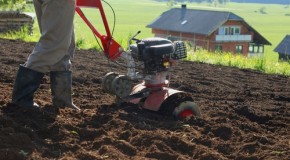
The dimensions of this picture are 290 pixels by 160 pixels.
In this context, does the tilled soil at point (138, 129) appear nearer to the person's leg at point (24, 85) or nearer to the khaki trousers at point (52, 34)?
the person's leg at point (24, 85)

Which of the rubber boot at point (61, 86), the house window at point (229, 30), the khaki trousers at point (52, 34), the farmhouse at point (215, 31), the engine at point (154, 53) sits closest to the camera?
the khaki trousers at point (52, 34)

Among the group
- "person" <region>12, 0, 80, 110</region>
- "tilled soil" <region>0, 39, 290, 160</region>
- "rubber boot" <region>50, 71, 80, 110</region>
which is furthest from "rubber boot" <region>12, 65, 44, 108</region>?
"rubber boot" <region>50, 71, 80, 110</region>

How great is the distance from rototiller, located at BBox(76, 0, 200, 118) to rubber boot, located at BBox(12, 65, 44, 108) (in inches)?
39.6

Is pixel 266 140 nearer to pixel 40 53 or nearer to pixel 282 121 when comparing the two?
pixel 282 121

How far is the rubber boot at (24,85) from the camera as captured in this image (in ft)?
16.7

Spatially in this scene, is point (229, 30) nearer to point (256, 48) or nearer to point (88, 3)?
point (256, 48)

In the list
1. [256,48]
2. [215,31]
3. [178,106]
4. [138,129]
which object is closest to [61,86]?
[138,129]

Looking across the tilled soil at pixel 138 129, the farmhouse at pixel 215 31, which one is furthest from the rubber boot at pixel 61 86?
the farmhouse at pixel 215 31

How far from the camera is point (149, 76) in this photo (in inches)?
231

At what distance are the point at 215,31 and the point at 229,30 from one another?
313 centimetres

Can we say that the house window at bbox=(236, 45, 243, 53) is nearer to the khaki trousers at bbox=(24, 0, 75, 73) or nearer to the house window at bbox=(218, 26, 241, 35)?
the house window at bbox=(218, 26, 241, 35)

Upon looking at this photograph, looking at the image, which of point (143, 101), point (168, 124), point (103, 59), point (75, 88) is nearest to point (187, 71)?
point (103, 59)

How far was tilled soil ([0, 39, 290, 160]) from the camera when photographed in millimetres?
4191

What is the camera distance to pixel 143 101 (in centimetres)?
598
